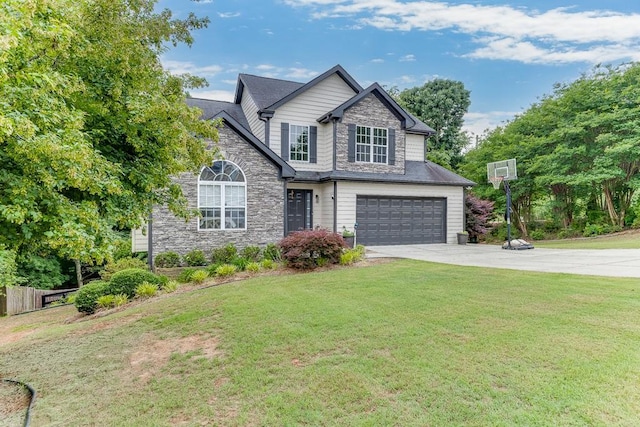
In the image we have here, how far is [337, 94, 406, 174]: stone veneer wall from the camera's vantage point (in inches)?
622

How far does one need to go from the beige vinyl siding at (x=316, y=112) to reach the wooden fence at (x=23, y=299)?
1093cm

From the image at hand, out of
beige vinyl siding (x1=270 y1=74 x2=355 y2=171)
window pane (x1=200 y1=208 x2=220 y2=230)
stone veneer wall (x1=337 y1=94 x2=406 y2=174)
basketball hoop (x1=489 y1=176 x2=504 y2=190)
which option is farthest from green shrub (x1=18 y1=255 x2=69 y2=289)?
basketball hoop (x1=489 y1=176 x2=504 y2=190)

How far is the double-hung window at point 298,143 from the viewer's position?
1609 centimetres

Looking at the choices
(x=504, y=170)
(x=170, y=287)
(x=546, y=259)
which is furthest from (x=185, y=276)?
(x=504, y=170)

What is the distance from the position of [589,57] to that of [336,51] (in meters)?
14.5

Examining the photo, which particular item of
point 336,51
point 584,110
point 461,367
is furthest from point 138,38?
point 584,110

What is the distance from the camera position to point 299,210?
53.4 feet

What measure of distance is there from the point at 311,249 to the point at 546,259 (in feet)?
24.5

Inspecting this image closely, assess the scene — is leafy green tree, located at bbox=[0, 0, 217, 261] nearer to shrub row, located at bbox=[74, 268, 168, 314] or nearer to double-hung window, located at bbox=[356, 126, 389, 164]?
shrub row, located at bbox=[74, 268, 168, 314]

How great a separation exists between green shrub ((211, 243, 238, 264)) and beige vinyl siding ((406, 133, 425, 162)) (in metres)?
10.8

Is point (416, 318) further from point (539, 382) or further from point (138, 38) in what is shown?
point (138, 38)

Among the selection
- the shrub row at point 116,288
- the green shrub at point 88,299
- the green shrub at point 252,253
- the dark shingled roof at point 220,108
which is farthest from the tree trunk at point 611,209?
the green shrub at point 88,299

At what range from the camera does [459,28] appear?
19641 millimetres

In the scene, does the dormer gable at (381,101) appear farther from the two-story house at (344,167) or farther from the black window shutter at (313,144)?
the black window shutter at (313,144)
